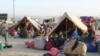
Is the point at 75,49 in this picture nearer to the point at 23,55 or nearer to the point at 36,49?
the point at 23,55

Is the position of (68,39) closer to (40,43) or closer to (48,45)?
(48,45)

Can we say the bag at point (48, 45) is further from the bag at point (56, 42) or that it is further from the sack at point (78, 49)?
the sack at point (78, 49)

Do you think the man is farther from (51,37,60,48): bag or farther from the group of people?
(51,37,60,48): bag

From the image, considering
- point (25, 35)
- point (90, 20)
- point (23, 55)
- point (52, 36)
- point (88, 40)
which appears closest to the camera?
point (23, 55)

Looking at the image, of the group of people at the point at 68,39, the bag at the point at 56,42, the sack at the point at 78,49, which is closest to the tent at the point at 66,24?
the group of people at the point at 68,39

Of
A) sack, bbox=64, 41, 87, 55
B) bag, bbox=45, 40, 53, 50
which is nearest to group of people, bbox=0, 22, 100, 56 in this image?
sack, bbox=64, 41, 87, 55

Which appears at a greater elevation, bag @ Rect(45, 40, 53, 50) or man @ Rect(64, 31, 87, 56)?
man @ Rect(64, 31, 87, 56)

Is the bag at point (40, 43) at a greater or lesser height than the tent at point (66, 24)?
lesser

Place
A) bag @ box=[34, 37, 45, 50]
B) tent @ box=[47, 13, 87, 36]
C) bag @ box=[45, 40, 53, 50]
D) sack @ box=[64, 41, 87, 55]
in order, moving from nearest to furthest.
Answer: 1. sack @ box=[64, 41, 87, 55]
2. bag @ box=[45, 40, 53, 50]
3. bag @ box=[34, 37, 45, 50]
4. tent @ box=[47, 13, 87, 36]

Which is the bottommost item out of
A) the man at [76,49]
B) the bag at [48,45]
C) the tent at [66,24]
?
the bag at [48,45]

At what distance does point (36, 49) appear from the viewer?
19.2 meters

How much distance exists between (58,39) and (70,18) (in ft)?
7.34

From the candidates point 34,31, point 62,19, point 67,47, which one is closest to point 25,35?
point 34,31

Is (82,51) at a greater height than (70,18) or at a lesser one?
lesser
